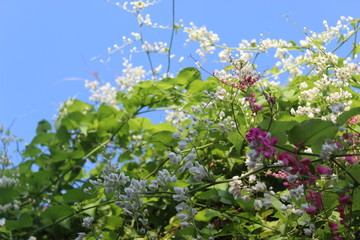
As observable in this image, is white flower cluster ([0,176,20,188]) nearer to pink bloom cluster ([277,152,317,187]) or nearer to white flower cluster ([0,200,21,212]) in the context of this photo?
white flower cluster ([0,200,21,212])

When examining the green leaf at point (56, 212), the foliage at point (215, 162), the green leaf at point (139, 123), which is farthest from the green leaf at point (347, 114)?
the green leaf at point (139, 123)

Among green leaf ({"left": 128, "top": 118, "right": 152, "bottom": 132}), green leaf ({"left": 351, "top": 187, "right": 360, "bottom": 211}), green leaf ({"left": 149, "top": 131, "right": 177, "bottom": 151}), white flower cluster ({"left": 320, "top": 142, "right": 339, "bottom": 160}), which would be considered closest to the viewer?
white flower cluster ({"left": 320, "top": 142, "right": 339, "bottom": 160})

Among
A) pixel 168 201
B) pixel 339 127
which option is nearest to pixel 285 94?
pixel 168 201

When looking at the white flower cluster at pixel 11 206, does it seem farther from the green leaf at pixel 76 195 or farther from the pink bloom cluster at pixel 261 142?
the pink bloom cluster at pixel 261 142

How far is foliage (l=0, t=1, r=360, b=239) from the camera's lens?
2.96 ft

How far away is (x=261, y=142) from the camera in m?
0.81

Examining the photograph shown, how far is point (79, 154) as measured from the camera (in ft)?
6.89

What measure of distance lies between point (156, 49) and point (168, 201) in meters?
0.83

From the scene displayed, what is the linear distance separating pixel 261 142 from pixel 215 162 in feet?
2.54

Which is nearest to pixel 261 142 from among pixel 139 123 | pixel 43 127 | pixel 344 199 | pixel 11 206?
pixel 344 199

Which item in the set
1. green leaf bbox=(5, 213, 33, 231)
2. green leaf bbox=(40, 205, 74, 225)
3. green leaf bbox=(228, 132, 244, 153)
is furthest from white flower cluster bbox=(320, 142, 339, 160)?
green leaf bbox=(5, 213, 33, 231)

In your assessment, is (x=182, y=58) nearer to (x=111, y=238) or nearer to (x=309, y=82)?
(x=309, y=82)

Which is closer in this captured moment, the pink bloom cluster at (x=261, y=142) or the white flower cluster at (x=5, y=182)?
the pink bloom cluster at (x=261, y=142)

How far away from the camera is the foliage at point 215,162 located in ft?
2.96
